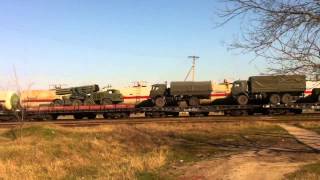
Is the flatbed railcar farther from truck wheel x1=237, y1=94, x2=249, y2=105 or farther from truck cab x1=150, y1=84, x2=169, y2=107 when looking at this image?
truck cab x1=150, y1=84, x2=169, y2=107

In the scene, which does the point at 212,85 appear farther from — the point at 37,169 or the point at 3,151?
the point at 37,169

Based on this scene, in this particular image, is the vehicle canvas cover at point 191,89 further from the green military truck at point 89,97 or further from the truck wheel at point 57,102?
the truck wheel at point 57,102

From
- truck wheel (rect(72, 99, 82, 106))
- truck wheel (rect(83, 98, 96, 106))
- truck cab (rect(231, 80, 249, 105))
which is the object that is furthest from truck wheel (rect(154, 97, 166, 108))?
truck wheel (rect(72, 99, 82, 106))

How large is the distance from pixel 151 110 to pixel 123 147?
21.2 meters

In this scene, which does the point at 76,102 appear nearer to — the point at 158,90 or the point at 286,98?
the point at 158,90

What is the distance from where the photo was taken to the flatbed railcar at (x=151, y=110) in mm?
40000

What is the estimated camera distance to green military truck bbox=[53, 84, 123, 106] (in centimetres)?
4725

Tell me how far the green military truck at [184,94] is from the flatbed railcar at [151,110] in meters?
1.19

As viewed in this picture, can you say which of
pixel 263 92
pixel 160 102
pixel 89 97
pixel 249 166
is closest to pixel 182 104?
pixel 160 102

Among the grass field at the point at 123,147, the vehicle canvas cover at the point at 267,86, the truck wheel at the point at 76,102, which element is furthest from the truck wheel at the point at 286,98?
the truck wheel at the point at 76,102

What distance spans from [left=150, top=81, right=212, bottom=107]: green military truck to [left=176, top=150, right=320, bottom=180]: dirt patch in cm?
2757

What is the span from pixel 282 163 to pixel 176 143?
8017 millimetres

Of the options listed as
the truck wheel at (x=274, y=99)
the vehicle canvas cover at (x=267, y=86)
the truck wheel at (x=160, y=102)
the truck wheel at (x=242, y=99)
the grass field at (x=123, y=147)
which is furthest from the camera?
the truck wheel at (x=160, y=102)

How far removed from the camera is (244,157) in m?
15.0
